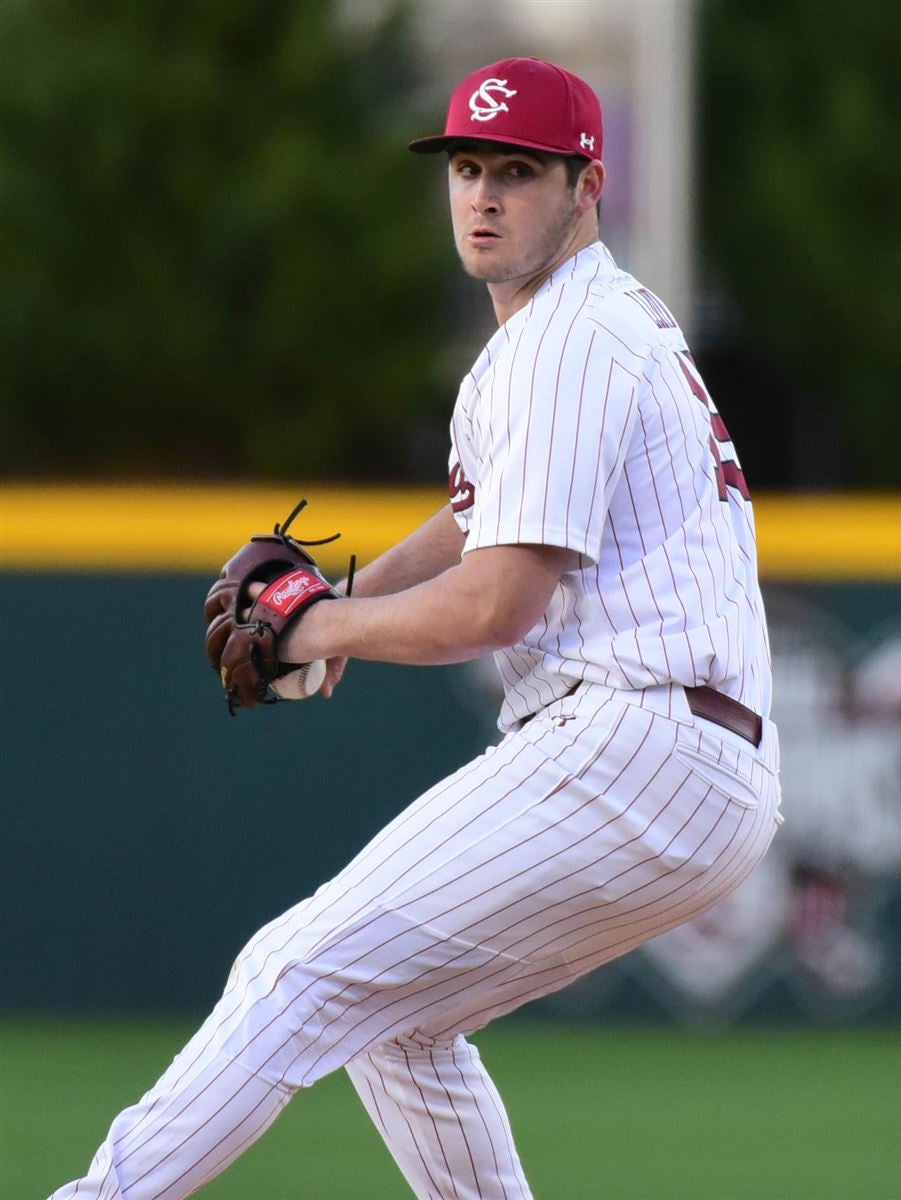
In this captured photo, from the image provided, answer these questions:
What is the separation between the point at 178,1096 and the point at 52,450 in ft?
30.5

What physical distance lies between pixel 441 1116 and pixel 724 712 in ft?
2.67

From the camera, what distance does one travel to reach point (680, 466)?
3102mm

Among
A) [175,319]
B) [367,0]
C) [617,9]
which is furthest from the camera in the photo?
[617,9]

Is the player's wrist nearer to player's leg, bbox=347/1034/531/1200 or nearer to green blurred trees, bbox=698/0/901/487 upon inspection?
player's leg, bbox=347/1034/531/1200

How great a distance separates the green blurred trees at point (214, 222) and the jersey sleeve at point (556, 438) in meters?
8.11

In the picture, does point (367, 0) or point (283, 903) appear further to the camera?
point (367, 0)

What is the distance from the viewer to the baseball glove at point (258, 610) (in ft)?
10.6

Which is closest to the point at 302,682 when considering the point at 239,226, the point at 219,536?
the point at 219,536

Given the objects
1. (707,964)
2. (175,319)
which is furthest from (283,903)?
(175,319)

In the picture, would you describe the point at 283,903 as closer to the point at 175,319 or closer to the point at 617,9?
the point at 175,319

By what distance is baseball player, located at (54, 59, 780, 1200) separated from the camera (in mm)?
3002

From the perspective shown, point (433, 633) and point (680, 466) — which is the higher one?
point (680, 466)

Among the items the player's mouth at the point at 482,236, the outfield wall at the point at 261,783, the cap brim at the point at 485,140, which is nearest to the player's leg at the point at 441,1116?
the player's mouth at the point at 482,236

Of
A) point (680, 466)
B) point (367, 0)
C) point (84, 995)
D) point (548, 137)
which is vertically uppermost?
point (367, 0)
